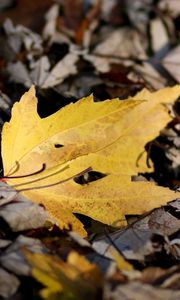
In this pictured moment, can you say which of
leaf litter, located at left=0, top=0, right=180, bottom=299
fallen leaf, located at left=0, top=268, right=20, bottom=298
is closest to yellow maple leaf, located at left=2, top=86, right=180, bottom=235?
leaf litter, located at left=0, top=0, right=180, bottom=299

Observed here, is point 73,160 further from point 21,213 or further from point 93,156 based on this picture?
point 21,213

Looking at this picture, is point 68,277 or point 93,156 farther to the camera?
point 93,156

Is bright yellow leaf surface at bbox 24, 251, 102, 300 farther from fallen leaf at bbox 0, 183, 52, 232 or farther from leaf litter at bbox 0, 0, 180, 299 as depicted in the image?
fallen leaf at bbox 0, 183, 52, 232

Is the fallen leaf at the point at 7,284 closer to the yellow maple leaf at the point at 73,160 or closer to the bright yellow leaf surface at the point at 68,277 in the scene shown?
the bright yellow leaf surface at the point at 68,277

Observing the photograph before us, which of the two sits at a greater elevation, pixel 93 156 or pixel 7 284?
pixel 93 156

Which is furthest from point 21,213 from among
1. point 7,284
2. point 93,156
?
point 93,156

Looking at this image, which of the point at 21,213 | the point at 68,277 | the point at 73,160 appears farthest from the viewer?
the point at 73,160
